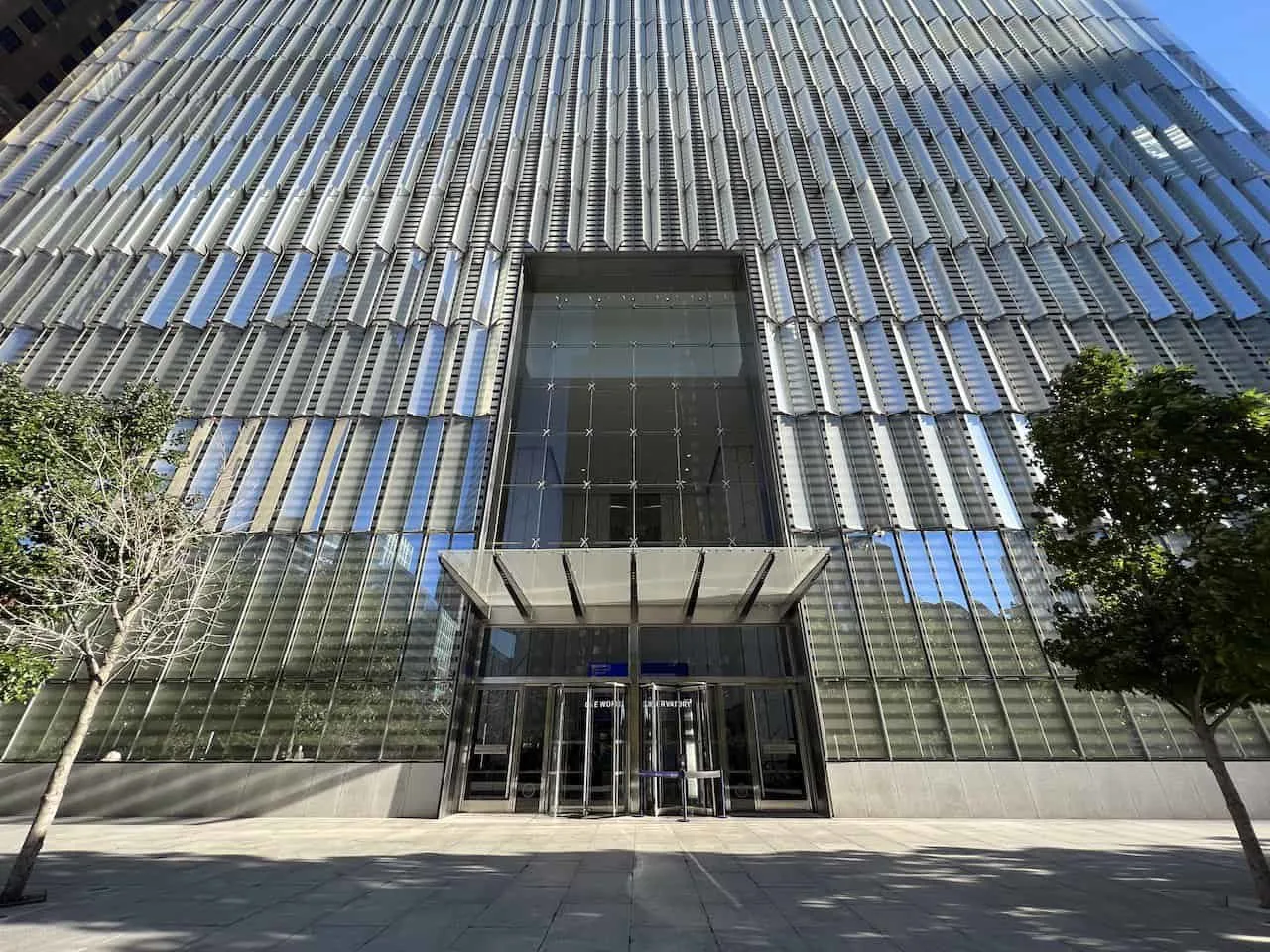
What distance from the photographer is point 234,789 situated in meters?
12.7

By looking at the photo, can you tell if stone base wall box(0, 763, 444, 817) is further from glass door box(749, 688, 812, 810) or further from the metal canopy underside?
glass door box(749, 688, 812, 810)

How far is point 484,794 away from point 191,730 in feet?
21.5

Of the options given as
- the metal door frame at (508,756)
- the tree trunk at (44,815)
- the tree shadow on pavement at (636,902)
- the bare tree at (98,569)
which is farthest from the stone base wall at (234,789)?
the tree trunk at (44,815)

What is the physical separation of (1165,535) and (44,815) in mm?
13335

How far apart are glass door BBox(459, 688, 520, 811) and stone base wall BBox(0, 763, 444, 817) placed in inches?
52.0

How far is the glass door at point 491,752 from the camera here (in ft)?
44.9

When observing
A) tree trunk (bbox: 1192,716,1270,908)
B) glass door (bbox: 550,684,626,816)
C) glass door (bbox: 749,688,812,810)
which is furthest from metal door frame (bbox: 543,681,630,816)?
tree trunk (bbox: 1192,716,1270,908)

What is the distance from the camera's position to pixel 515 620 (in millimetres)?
15758

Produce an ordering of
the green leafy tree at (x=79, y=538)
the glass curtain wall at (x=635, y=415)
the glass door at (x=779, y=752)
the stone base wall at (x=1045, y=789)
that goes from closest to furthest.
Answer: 1. the green leafy tree at (x=79, y=538)
2. the stone base wall at (x=1045, y=789)
3. the glass door at (x=779, y=752)
4. the glass curtain wall at (x=635, y=415)

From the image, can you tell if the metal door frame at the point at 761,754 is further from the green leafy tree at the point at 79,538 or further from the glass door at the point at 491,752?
the green leafy tree at the point at 79,538

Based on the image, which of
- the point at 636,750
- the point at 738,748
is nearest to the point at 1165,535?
the point at 738,748

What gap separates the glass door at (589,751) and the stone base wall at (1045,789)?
475cm

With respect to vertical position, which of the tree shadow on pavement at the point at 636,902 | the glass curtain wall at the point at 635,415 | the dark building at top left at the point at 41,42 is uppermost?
the dark building at top left at the point at 41,42

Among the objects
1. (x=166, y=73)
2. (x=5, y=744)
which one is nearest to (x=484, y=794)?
(x=5, y=744)
